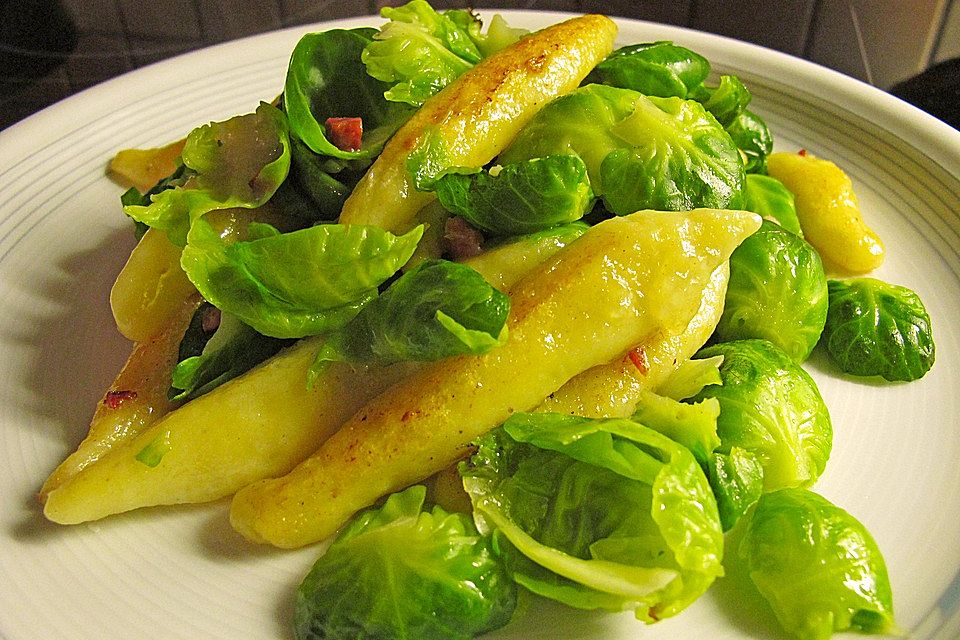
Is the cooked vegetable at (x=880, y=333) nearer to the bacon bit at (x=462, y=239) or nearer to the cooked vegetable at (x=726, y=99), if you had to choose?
the cooked vegetable at (x=726, y=99)

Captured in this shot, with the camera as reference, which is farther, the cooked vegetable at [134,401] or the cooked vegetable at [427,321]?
the cooked vegetable at [134,401]

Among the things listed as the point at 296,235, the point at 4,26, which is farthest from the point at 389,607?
the point at 4,26

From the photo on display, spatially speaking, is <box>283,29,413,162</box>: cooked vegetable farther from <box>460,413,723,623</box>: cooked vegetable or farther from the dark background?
the dark background

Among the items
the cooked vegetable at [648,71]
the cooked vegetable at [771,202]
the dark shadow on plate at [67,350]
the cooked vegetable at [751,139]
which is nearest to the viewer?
the dark shadow on plate at [67,350]

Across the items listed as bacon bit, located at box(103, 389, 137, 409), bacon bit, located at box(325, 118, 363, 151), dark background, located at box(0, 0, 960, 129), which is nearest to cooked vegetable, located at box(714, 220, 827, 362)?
bacon bit, located at box(325, 118, 363, 151)

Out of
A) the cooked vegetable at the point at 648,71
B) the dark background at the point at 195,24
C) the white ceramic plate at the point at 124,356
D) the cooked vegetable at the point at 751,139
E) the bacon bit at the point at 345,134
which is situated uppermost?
the cooked vegetable at the point at 648,71

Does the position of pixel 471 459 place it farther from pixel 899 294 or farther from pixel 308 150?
pixel 899 294

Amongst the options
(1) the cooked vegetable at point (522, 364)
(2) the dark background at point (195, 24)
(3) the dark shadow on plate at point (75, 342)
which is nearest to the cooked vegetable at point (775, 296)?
(1) the cooked vegetable at point (522, 364)
